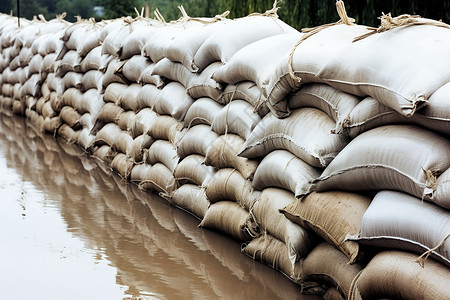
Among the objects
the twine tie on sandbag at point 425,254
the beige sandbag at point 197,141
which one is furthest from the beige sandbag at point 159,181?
the twine tie on sandbag at point 425,254

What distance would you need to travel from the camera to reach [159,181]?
4.88 meters

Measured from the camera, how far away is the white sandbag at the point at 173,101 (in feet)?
15.5

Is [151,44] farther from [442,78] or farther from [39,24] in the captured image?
[39,24]

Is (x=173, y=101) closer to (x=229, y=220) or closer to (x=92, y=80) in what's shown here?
(x=229, y=220)

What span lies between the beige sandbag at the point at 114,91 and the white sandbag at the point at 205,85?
1490 mm

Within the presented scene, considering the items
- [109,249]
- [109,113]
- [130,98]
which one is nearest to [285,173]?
[109,249]

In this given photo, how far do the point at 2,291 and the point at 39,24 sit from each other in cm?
686

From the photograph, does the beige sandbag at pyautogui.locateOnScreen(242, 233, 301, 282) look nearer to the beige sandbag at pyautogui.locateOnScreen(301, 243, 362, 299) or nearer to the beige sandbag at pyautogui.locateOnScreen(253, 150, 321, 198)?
the beige sandbag at pyautogui.locateOnScreen(301, 243, 362, 299)

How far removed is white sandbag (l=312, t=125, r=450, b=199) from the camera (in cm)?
239

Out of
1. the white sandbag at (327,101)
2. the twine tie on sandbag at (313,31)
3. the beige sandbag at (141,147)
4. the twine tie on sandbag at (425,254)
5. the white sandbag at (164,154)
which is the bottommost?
the beige sandbag at (141,147)

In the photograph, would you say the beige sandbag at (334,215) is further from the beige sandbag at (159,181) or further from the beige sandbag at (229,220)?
the beige sandbag at (159,181)

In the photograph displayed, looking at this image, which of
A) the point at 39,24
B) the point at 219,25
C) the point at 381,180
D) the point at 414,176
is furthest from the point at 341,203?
the point at 39,24

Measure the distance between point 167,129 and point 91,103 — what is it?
6.34 ft

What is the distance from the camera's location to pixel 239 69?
12.7 feet
